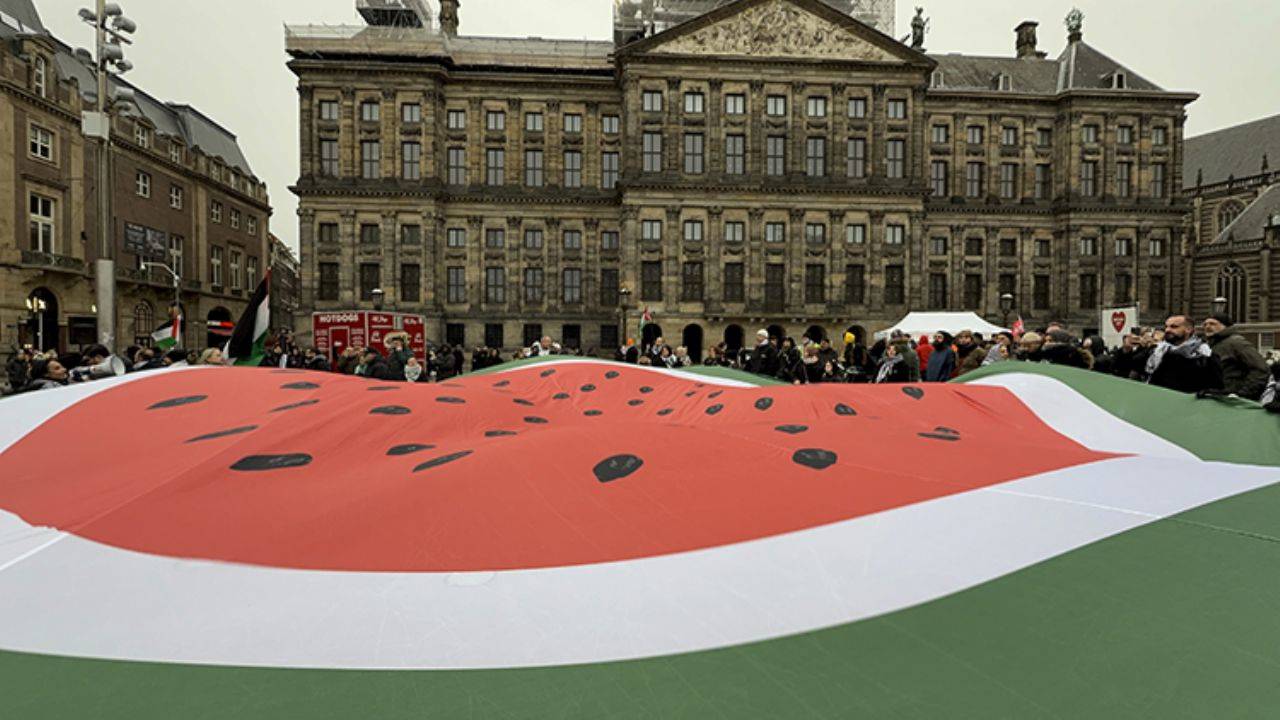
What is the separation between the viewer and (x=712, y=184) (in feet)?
124

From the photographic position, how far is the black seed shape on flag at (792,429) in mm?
3154

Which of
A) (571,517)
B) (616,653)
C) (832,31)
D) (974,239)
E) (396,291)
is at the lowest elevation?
(616,653)

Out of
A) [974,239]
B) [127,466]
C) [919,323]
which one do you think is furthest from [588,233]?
[127,466]

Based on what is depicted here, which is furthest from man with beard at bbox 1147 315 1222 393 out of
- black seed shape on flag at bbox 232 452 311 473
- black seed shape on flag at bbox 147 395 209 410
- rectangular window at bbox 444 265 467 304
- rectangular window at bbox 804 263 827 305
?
rectangular window at bbox 444 265 467 304

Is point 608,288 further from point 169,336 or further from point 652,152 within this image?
point 169,336

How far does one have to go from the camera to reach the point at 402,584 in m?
1.84

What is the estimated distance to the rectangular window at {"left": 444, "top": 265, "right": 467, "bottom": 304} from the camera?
128 ft

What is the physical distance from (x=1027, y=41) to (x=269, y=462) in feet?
198

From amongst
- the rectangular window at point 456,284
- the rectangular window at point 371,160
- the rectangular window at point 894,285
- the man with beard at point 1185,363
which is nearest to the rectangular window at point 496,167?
the rectangular window at point 456,284

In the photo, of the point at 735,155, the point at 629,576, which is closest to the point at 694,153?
the point at 735,155

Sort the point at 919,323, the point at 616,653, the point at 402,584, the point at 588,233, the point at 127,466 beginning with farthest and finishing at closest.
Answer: the point at 588,233
the point at 919,323
the point at 127,466
the point at 402,584
the point at 616,653

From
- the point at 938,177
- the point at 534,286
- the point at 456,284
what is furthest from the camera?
the point at 938,177

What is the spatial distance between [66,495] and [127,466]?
1.00 ft

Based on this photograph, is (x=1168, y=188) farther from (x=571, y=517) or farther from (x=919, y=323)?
(x=571, y=517)
